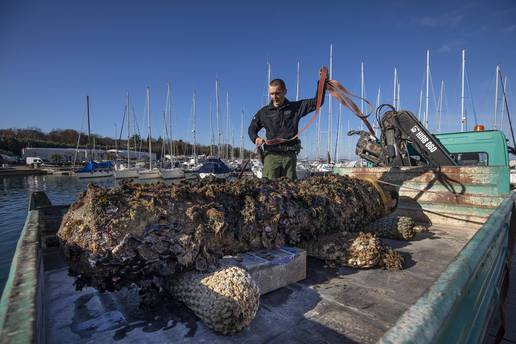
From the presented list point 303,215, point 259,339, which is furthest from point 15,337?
point 303,215

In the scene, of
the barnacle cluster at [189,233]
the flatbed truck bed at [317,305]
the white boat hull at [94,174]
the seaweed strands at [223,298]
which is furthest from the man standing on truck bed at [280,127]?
the white boat hull at [94,174]

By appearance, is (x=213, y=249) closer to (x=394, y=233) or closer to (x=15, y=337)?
(x=15, y=337)

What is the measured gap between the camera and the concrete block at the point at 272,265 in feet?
7.07

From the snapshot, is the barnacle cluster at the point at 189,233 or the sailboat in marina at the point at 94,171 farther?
the sailboat in marina at the point at 94,171

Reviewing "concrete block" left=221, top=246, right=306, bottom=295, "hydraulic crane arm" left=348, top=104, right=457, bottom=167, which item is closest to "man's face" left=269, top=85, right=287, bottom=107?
"concrete block" left=221, top=246, right=306, bottom=295

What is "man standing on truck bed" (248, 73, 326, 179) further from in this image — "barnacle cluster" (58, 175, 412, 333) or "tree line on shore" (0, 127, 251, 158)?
"tree line on shore" (0, 127, 251, 158)

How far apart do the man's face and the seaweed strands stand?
2884mm

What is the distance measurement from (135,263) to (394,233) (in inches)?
127

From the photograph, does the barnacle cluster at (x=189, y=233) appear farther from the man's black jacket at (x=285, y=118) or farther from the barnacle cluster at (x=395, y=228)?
the man's black jacket at (x=285, y=118)

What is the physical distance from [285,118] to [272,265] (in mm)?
2591

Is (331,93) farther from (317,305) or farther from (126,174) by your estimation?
(126,174)

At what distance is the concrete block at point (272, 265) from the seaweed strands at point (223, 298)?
0.29 metres

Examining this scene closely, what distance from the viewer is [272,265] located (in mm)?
2234

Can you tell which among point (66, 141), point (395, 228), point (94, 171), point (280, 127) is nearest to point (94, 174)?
point (94, 171)
